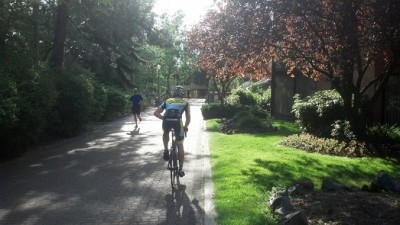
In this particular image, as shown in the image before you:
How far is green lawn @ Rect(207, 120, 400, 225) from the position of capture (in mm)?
6529

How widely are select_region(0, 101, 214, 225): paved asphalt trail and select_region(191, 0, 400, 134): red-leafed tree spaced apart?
144 inches

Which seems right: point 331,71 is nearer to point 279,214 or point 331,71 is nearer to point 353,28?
point 353,28

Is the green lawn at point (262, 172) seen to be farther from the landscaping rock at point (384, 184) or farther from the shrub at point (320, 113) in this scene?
the shrub at point (320, 113)

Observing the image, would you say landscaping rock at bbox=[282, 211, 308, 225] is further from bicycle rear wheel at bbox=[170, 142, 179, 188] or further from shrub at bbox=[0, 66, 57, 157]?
shrub at bbox=[0, 66, 57, 157]

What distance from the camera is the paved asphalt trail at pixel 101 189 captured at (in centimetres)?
639

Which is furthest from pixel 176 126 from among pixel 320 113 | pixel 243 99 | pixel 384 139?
pixel 243 99

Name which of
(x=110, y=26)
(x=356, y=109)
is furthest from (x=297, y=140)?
(x=110, y=26)

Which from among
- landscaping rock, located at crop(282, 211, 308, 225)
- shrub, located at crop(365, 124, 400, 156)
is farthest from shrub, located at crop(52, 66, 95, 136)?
landscaping rock, located at crop(282, 211, 308, 225)

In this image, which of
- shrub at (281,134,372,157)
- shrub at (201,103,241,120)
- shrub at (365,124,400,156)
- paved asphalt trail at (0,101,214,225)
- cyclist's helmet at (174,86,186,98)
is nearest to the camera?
paved asphalt trail at (0,101,214,225)

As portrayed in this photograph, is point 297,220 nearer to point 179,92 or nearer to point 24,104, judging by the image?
point 179,92

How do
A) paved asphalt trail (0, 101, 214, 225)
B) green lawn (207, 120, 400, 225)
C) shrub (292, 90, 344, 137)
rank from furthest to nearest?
shrub (292, 90, 344, 137), green lawn (207, 120, 400, 225), paved asphalt trail (0, 101, 214, 225)

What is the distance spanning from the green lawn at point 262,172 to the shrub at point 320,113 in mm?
2119

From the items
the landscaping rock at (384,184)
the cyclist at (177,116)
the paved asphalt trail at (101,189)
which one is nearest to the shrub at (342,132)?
the paved asphalt trail at (101,189)

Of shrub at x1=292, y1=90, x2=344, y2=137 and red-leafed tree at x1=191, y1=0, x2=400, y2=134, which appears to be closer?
red-leafed tree at x1=191, y1=0, x2=400, y2=134
